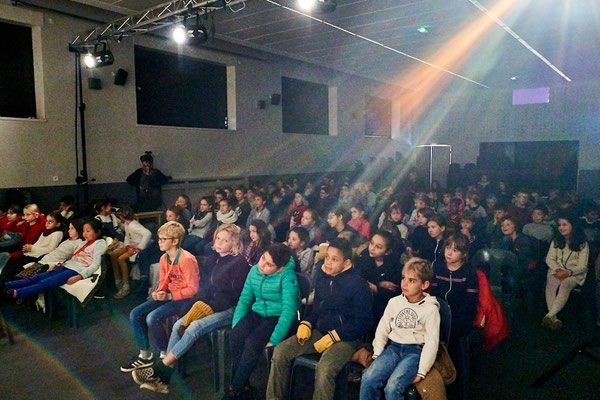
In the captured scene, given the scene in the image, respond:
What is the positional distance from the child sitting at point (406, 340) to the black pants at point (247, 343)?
0.73 meters

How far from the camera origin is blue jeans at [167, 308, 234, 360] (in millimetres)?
3115

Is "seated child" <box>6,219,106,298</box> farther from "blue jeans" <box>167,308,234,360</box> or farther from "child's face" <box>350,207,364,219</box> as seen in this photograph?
"child's face" <box>350,207,364,219</box>

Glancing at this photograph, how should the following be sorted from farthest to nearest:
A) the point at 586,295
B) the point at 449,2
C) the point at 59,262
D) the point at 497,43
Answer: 1. the point at 497,43
2. the point at 449,2
3. the point at 59,262
4. the point at 586,295

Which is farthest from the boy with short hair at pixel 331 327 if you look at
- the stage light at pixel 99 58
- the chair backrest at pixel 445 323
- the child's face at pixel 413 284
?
the stage light at pixel 99 58

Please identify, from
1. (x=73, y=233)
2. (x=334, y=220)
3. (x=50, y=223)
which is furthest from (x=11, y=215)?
→ (x=334, y=220)

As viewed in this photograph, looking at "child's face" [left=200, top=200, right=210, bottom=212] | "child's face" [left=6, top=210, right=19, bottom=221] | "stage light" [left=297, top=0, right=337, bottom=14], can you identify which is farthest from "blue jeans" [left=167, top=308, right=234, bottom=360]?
"child's face" [left=6, top=210, right=19, bottom=221]

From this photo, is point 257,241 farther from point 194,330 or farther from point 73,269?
point 73,269

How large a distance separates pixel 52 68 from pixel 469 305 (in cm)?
642

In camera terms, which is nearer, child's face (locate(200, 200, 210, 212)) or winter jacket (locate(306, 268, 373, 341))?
winter jacket (locate(306, 268, 373, 341))

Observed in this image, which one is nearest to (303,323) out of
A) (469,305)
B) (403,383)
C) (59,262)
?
(403,383)

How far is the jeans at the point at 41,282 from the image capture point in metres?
4.20

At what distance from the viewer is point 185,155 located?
859cm

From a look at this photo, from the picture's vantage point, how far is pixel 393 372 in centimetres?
252

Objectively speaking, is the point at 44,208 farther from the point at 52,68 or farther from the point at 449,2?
the point at 449,2
